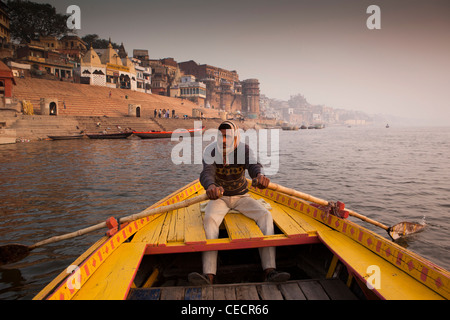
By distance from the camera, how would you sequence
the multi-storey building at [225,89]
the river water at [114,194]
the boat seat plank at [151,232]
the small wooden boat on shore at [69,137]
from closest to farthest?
Answer: the boat seat plank at [151,232] → the river water at [114,194] → the small wooden boat on shore at [69,137] → the multi-storey building at [225,89]

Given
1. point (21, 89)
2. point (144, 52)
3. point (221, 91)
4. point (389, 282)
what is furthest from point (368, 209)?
point (221, 91)

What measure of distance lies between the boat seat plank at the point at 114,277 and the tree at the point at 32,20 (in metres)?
78.7

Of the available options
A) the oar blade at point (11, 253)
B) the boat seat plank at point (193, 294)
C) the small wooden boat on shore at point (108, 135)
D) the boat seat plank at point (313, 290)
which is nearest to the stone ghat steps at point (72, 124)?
the small wooden boat on shore at point (108, 135)

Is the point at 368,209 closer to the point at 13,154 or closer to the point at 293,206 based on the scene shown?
the point at 293,206

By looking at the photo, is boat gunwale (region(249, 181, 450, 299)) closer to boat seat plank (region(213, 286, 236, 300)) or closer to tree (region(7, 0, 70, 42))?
boat seat plank (region(213, 286, 236, 300))

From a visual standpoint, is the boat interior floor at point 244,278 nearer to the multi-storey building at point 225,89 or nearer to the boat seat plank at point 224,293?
the boat seat plank at point 224,293

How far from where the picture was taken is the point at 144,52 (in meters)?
71.1

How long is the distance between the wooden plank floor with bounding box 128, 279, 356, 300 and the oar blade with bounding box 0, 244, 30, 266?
247cm

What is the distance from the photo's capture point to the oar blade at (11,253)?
376 centimetres

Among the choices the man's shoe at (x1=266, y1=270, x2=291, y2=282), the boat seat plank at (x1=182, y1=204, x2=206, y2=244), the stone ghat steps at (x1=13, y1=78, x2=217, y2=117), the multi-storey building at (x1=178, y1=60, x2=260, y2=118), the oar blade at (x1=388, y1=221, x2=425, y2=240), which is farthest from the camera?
the multi-storey building at (x1=178, y1=60, x2=260, y2=118)

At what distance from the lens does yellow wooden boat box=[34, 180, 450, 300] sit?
2312mm

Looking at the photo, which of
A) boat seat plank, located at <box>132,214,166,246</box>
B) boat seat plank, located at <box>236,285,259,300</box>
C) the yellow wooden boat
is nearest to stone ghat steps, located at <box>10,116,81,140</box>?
boat seat plank, located at <box>132,214,166,246</box>

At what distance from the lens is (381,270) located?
256 centimetres
